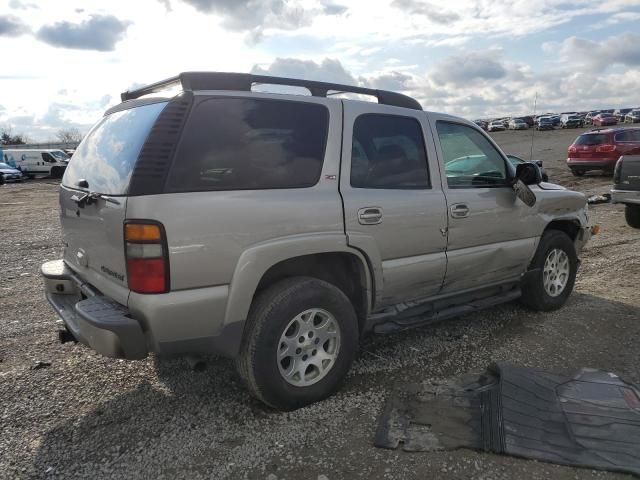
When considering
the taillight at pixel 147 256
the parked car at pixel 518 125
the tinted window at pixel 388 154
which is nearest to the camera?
the taillight at pixel 147 256

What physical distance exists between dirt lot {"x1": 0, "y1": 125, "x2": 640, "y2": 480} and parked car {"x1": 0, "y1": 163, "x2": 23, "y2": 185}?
26.2m

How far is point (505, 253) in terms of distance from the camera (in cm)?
439

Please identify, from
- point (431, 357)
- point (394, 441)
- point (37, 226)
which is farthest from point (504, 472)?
point (37, 226)

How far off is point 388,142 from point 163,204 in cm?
174

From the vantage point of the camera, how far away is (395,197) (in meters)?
3.54

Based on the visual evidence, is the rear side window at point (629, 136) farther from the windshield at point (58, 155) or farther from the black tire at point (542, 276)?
the windshield at point (58, 155)

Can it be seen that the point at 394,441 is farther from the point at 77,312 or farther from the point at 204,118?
the point at 204,118

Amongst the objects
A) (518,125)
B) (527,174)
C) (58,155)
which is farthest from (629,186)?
(518,125)

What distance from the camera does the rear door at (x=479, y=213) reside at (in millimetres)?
3969

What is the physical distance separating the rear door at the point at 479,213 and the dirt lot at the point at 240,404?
624 millimetres

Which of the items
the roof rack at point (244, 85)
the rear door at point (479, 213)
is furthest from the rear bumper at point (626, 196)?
the roof rack at point (244, 85)

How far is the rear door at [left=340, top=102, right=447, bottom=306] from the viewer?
3.37 m

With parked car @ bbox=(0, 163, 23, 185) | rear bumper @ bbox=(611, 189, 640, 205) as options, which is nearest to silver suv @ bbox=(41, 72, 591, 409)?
rear bumper @ bbox=(611, 189, 640, 205)

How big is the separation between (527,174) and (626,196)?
561 centimetres
